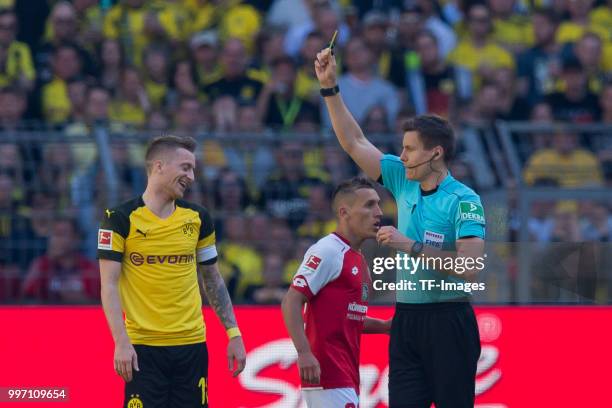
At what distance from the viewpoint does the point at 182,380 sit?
20.5ft

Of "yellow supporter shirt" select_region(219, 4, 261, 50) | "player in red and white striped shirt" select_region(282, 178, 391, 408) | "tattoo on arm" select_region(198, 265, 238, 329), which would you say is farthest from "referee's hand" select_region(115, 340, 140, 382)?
"yellow supporter shirt" select_region(219, 4, 261, 50)

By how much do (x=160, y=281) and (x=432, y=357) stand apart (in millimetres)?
1424

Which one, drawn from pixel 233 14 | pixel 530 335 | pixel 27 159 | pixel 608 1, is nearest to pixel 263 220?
pixel 27 159

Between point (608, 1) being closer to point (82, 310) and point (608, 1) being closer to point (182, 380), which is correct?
point (82, 310)

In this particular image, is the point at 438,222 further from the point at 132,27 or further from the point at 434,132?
the point at 132,27

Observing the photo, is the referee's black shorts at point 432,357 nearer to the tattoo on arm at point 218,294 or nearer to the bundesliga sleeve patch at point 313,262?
the bundesliga sleeve patch at point 313,262

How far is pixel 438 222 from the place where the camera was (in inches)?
235

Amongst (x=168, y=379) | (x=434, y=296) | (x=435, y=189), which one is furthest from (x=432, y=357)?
(x=168, y=379)

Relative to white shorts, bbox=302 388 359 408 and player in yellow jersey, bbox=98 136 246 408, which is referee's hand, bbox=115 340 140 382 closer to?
player in yellow jersey, bbox=98 136 246 408

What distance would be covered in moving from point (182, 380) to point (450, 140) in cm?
183

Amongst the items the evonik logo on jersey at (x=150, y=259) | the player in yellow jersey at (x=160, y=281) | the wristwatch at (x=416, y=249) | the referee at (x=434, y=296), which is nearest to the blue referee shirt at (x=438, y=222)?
the referee at (x=434, y=296)

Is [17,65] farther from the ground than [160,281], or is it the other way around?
[17,65]

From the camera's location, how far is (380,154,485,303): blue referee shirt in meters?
5.85

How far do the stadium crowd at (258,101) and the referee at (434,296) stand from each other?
2622 mm
